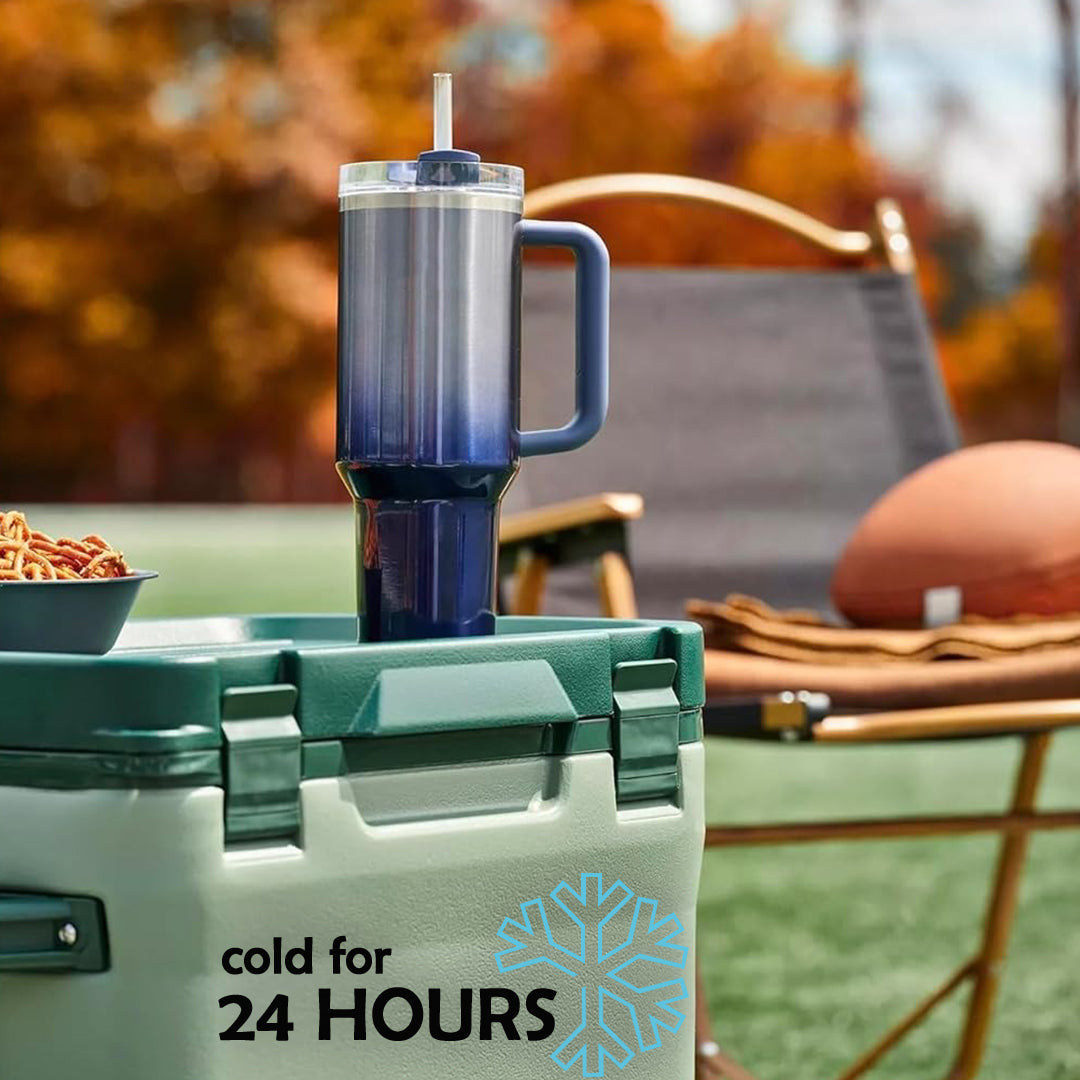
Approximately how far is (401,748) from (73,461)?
64.1 feet

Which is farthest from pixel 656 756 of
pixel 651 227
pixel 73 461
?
pixel 73 461

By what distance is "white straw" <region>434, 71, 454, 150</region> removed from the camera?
1.26 metres

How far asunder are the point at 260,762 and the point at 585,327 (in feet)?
1.37

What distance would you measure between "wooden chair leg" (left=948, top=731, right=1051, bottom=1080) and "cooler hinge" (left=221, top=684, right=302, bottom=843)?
132 cm

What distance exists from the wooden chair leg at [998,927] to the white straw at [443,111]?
3.93ft

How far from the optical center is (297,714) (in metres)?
1.06

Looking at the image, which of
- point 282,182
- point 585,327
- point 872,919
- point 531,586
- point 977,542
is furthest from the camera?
point 282,182

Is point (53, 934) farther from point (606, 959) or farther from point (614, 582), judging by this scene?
point (614, 582)

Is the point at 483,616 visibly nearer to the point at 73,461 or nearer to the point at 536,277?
the point at 536,277

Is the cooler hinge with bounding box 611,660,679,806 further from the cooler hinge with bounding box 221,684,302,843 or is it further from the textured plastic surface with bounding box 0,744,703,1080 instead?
the cooler hinge with bounding box 221,684,302,843

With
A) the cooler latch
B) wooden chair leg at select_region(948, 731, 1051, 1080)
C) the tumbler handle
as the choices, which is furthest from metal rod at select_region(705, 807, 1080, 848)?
the cooler latch

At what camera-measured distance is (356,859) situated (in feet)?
Answer: 3.54

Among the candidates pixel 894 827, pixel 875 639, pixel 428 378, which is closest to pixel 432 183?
pixel 428 378

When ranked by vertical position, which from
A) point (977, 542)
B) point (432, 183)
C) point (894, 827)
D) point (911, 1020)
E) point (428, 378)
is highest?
point (432, 183)
